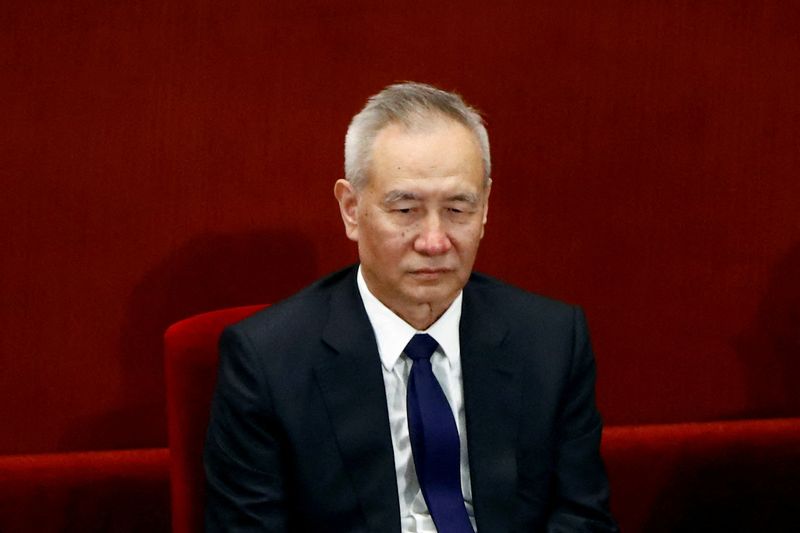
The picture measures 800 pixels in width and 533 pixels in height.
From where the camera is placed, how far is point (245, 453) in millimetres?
1524

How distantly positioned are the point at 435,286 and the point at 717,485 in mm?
1097

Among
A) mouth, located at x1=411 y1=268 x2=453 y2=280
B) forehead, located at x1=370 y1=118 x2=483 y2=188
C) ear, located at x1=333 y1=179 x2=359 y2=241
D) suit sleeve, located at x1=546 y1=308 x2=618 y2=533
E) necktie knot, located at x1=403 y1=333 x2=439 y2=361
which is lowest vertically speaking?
suit sleeve, located at x1=546 y1=308 x2=618 y2=533

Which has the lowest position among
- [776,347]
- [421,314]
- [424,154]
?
[776,347]

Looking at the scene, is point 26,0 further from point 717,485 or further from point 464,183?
point 717,485

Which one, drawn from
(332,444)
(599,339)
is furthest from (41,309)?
(599,339)

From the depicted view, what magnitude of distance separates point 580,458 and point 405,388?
0.31 metres

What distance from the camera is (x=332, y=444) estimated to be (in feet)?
5.09

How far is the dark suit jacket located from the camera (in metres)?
1.53

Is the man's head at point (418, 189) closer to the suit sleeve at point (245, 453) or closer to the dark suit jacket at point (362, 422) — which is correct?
the dark suit jacket at point (362, 422)

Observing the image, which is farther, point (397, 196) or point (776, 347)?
point (776, 347)

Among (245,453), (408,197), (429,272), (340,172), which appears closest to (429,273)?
(429,272)

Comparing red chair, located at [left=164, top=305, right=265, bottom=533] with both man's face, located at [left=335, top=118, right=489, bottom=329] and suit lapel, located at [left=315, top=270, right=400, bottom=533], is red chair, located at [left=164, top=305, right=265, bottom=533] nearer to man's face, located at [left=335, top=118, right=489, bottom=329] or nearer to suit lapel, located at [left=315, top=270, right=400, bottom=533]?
suit lapel, located at [left=315, top=270, right=400, bottom=533]

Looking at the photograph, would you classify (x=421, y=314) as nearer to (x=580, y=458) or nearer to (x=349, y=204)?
(x=349, y=204)

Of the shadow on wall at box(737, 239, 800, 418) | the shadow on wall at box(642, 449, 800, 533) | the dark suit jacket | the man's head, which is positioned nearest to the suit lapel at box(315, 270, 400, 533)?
the dark suit jacket
